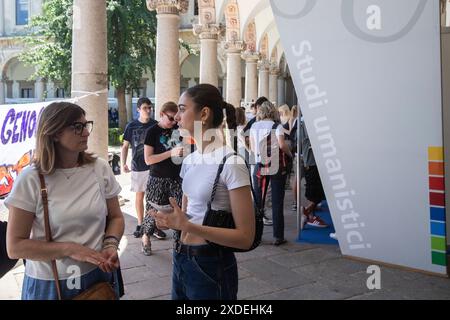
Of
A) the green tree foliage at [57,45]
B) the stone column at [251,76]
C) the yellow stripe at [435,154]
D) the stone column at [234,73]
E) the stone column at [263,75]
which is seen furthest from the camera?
the stone column at [263,75]

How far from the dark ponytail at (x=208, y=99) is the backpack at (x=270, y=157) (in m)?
3.38

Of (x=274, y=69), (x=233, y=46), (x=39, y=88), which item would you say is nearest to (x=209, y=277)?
(x=233, y=46)

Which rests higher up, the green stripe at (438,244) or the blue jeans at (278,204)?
the blue jeans at (278,204)

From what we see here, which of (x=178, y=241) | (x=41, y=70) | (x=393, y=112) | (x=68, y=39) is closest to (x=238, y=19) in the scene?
(x=68, y=39)

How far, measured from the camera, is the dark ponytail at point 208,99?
6.61ft

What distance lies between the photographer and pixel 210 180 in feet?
6.44

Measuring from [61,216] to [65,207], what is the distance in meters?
0.04

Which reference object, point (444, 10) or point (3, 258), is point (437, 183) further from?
point (444, 10)

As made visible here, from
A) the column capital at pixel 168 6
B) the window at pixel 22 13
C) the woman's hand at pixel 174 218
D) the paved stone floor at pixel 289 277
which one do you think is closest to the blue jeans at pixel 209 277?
the woman's hand at pixel 174 218

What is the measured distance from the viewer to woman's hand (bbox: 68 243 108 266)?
6.12ft

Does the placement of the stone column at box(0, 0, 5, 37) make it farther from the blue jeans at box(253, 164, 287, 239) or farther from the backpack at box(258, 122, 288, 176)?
the blue jeans at box(253, 164, 287, 239)

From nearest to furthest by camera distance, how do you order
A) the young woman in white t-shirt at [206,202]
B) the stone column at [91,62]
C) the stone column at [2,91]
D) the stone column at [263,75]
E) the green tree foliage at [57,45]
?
the young woman in white t-shirt at [206,202] → the stone column at [91,62] → the green tree foliage at [57,45] → the stone column at [263,75] → the stone column at [2,91]

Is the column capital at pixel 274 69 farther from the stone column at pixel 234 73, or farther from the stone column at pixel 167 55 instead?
the stone column at pixel 167 55
